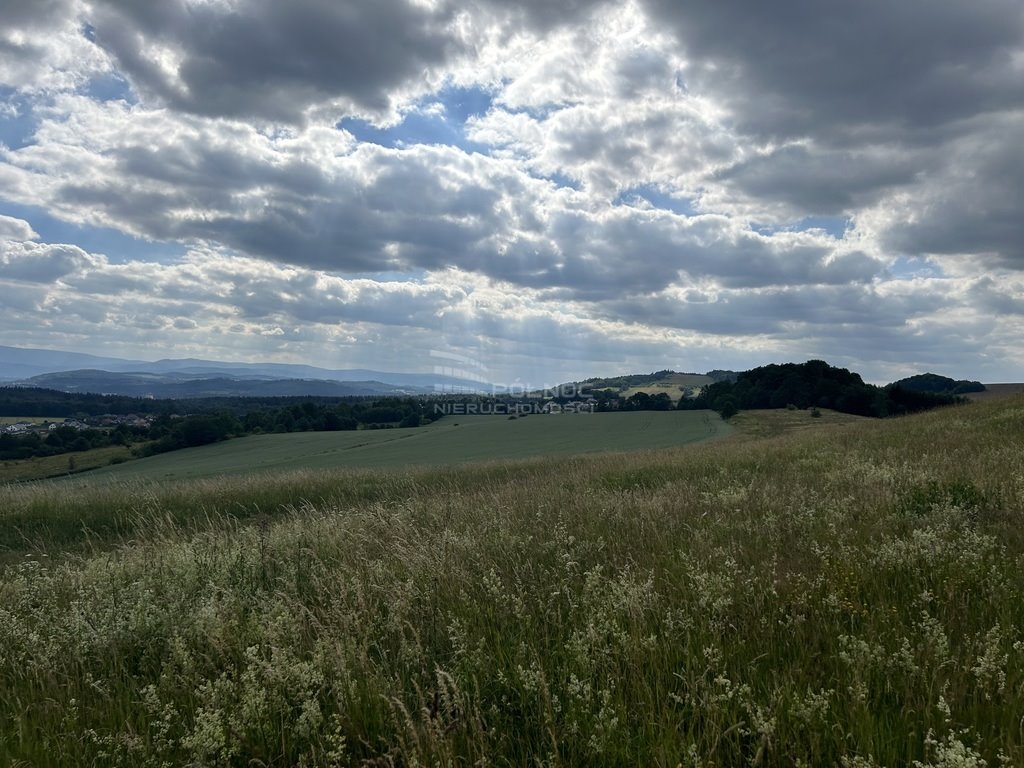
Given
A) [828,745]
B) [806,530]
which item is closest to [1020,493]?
[806,530]

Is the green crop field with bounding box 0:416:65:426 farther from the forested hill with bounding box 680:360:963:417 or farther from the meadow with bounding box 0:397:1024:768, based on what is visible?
the meadow with bounding box 0:397:1024:768

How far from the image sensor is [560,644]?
4.04 metres

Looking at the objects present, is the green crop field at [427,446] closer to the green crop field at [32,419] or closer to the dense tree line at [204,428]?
the dense tree line at [204,428]

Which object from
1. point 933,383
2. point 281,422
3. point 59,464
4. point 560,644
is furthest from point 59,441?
point 933,383

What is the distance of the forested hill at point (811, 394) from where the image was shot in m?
77.4

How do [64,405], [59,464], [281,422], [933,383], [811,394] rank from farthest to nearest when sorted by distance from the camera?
[64,405] → [933,383] → [281,422] → [811,394] → [59,464]

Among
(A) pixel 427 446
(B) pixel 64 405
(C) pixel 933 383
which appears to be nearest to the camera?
(A) pixel 427 446

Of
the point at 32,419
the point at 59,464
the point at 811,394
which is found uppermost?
the point at 811,394

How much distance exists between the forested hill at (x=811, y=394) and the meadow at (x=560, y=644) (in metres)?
74.3

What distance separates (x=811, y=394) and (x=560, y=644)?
9469cm

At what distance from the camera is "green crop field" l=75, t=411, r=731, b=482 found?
140ft

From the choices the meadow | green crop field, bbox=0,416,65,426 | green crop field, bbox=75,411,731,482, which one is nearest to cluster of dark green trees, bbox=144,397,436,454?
green crop field, bbox=75,411,731,482

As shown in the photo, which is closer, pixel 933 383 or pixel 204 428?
pixel 204 428

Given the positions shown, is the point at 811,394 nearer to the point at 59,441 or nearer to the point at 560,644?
the point at 560,644
